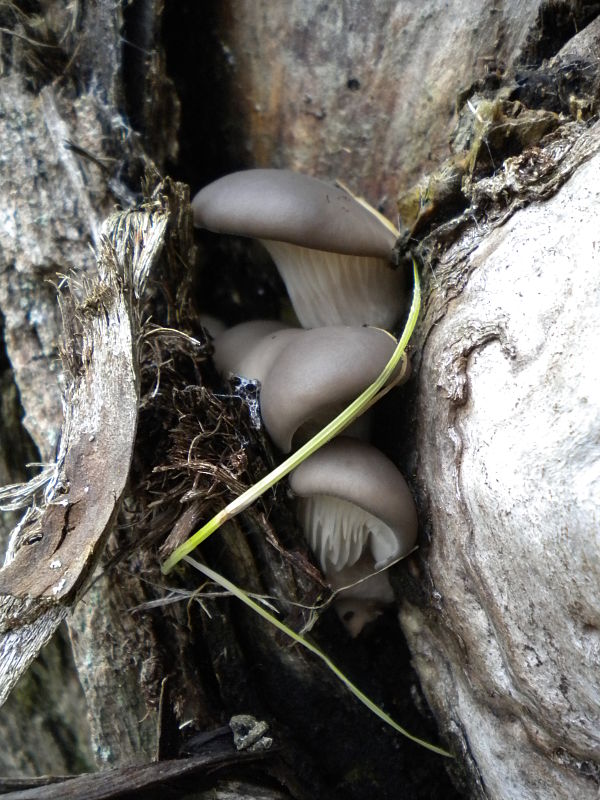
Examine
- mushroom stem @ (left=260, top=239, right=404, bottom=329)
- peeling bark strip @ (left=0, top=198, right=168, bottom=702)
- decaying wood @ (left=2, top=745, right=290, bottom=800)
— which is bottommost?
decaying wood @ (left=2, top=745, right=290, bottom=800)

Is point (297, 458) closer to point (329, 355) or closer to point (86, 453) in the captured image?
point (329, 355)

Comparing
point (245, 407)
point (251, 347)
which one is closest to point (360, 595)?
point (245, 407)

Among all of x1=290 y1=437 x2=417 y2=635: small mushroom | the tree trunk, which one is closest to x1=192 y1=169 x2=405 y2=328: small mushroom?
the tree trunk

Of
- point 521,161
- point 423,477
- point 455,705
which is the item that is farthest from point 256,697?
point 521,161

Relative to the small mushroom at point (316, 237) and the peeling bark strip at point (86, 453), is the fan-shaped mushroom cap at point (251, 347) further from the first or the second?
the peeling bark strip at point (86, 453)

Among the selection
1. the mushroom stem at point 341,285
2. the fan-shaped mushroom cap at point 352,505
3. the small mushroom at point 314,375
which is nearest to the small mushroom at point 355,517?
the fan-shaped mushroom cap at point 352,505

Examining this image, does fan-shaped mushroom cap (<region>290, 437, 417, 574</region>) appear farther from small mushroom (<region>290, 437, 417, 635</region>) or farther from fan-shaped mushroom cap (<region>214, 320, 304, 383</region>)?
fan-shaped mushroom cap (<region>214, 320, 304, 383</region>)

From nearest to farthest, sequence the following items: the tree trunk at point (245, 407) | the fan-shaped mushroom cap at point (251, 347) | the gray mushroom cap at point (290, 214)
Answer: the tree trunk at point (245, 407) → the gray mushroom cap at point (290, 214) → the fan-shaped mushroom cap at point (251, 347)
